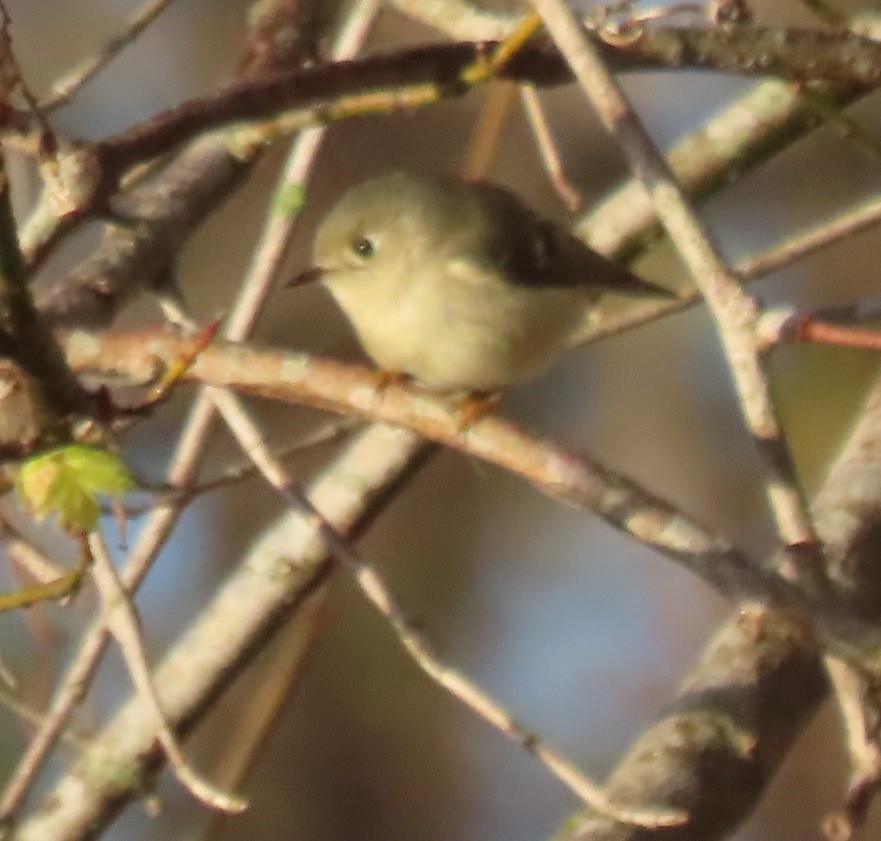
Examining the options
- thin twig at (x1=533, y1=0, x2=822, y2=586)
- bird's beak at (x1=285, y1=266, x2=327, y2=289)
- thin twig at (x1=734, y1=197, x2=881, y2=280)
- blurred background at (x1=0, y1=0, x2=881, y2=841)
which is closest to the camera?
thin twig at (x1=533, y1=0, x2=822, y2=586)

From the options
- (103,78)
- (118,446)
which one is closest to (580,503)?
(118,446)

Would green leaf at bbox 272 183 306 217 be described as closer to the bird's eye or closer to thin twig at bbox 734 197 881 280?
the bird's eye

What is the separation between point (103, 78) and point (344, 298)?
221 centimetres

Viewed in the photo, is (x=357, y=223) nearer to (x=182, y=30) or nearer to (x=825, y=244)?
(x=825, y=244)

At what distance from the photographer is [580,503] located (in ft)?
3.93

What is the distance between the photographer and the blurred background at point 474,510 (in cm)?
400

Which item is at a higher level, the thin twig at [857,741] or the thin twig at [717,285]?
the thin twig at [717,285]

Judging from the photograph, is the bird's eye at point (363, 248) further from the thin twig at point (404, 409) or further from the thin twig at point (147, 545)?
the thin twig at point (404, 409)

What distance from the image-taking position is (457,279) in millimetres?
2080

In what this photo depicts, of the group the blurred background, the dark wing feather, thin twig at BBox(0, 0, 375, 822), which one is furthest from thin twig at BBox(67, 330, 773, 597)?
the blurred background

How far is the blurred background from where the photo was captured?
4004 millimetres

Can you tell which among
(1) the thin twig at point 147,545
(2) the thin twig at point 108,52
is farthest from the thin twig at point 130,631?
(2) the thin twig at point 108,52

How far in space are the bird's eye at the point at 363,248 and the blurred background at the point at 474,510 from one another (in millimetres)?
1720

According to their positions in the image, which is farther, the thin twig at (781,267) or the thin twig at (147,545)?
the thin twig at (147,545)
